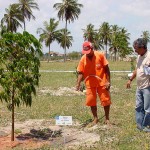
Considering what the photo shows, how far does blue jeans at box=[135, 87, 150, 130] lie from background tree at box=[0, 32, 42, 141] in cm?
197

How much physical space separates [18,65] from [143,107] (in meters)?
2.49

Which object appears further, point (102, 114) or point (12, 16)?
point (12, 16)

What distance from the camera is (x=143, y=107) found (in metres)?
6.86

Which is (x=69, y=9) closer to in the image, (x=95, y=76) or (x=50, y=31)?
(x=50, y=31)

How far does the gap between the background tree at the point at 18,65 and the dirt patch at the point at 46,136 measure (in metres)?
0.77

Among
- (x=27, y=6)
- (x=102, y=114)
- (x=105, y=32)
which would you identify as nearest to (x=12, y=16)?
(x=27, y=6)

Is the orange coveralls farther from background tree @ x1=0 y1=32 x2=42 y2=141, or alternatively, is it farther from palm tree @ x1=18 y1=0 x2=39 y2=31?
palm tree @ x1=18 y1=0 x2=39 y2=31

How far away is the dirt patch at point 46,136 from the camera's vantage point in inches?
248

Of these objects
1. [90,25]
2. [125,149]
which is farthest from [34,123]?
[90,25]

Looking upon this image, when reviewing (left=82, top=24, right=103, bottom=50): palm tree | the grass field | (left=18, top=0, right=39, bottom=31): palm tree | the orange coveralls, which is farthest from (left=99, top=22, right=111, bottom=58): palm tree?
the orange coveralls

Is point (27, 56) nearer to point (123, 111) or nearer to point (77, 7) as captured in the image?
point (123, 111)

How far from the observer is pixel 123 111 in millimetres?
9266

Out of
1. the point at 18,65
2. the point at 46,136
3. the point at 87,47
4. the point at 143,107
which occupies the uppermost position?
the point at 87,47

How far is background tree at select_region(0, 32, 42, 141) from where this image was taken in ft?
20.1
